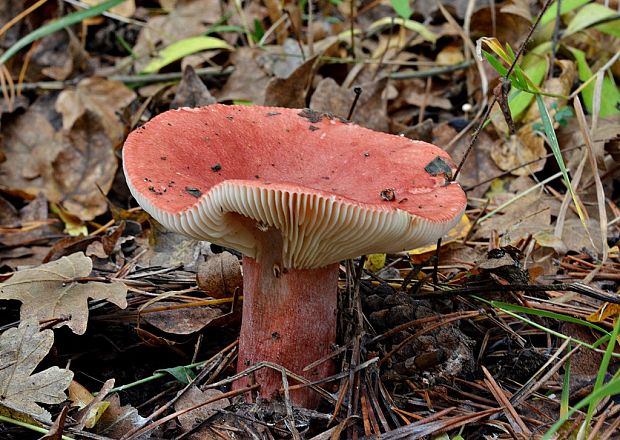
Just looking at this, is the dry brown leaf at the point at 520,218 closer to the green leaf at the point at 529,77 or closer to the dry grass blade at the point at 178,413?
the green leaf at the point at 529,77

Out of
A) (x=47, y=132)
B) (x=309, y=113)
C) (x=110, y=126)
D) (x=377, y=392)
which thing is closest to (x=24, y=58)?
(x=47, y=132)

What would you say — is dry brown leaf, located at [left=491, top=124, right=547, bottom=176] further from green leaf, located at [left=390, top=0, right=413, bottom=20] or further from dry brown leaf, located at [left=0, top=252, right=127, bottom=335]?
dry brown leaf, located at [left=0, top=252, right=127, bottom=335]

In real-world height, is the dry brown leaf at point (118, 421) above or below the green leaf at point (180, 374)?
above

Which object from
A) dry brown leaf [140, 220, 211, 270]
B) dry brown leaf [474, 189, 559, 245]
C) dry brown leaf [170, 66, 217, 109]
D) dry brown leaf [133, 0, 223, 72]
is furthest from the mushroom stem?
dry brown leaf [133, 0, 223, 72]

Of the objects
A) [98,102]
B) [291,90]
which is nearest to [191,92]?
[291,90]

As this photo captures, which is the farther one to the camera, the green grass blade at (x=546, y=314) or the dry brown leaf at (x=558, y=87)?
the dry brown leaf at (x=558, y=87)

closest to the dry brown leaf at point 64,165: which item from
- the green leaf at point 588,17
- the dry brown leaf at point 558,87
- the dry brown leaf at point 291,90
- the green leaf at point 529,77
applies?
the dry brown leaf at point 291,90
